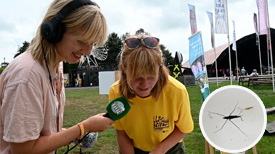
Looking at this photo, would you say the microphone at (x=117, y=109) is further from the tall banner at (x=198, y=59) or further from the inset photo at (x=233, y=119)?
the tall banner at (x=198, y=59)

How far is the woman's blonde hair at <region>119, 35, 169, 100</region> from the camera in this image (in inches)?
58.3

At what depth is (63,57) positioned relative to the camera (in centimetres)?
130

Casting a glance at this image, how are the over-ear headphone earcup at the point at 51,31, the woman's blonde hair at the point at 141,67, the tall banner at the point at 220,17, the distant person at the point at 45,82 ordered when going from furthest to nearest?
the tall banner at the point at 220,17
the woman's blonde hair at the point at 141,67
the over-ear headphone earcup at the point at 51,31
the distant person at the point at 45,82

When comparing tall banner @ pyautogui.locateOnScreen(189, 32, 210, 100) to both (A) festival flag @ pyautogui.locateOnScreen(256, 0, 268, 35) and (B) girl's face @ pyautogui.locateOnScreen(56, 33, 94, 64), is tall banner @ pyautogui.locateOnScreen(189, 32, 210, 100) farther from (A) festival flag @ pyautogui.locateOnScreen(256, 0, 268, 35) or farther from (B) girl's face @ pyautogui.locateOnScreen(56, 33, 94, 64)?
(A) festival flag @ pyautogui.locateOnScreen(256, 0, 268, 35)

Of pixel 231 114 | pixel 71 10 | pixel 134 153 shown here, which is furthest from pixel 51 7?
pixel 231 114

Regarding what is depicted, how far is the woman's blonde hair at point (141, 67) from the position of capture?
4.86 ft

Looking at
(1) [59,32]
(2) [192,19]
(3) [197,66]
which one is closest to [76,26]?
(1) [59,32]

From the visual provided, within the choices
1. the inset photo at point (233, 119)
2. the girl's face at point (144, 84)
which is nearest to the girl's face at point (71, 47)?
the girl's face at point (144, 84)

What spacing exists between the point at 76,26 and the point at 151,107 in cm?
83

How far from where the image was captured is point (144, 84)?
1.56 metres

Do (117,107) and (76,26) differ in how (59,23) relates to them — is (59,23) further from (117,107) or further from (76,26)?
(117,107)

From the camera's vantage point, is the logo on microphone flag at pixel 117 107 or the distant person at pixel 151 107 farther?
the distant person at pixel 151 107

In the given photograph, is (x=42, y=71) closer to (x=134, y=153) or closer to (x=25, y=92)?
(x=25, y=92)

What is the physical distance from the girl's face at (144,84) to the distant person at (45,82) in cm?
37
